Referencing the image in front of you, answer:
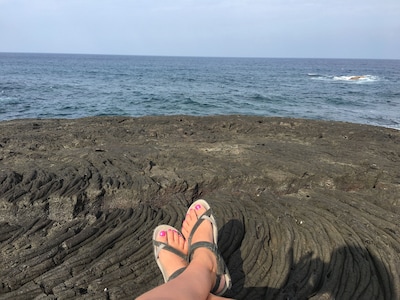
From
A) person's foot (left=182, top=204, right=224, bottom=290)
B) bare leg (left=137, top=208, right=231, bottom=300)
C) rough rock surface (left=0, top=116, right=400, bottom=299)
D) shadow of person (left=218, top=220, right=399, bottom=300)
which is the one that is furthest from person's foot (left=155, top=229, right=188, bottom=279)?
shadow of person (left=218, top=220, right=399, bottom=300)

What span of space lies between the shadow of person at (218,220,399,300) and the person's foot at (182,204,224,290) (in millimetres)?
407

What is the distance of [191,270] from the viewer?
291 cm

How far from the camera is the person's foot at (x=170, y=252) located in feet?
10.6

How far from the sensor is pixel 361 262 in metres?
3.74

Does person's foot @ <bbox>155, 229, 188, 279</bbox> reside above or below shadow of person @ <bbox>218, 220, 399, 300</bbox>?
above

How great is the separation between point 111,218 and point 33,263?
1.11m

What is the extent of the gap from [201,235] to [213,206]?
4.06 feet

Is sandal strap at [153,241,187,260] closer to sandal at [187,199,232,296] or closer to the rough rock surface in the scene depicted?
sandal at [187,199,232,296]

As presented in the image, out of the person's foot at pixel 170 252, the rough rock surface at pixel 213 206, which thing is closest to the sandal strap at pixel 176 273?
the person's foot at pixel 170 252

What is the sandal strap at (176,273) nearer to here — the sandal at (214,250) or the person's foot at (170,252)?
the person's foot at (170,252)

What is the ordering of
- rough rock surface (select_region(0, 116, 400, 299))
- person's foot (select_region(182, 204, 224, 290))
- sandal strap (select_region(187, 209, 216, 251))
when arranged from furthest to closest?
sandal strap (select_region(187, 209, 216, 251)), rough rock surface (select_region(0, 116, 400, 299)), person's foot (select_region(182, 204, 224, 290))

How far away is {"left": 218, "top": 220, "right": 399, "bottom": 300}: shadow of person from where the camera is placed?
3291 mm

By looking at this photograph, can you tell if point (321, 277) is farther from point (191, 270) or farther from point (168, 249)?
point (168, 249)

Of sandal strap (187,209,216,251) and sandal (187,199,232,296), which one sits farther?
sandal strap (187,209,216,251)
